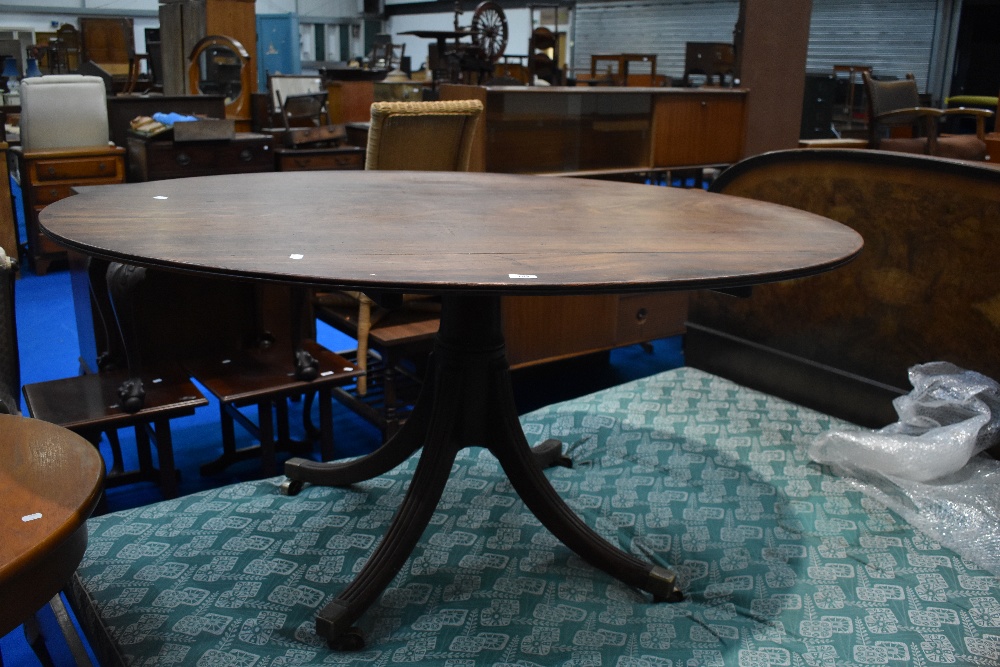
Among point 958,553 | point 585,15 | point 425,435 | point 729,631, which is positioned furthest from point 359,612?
point 585,15

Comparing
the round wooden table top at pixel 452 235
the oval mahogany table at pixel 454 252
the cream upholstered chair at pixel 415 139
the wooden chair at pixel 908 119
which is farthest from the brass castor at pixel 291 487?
the wooden chair at pixel 908 119

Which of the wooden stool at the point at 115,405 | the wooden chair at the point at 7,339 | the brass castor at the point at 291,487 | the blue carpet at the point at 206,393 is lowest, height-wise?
the blue carpet at the point at 206,393

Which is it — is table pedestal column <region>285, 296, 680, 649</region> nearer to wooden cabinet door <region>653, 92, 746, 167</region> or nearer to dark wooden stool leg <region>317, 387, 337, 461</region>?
→ dark wooden stool leg <region>317, 387, 337, 461</region>

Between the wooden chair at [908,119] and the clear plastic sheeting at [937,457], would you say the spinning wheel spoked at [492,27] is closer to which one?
the wooden chair at [908,119]

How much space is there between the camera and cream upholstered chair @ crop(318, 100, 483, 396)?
2852 millimetres

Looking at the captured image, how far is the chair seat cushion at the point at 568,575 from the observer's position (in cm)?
149

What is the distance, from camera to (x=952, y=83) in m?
10.6

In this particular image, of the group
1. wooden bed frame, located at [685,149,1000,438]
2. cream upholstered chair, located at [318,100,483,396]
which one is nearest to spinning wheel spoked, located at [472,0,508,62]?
cream upholstered chair, located at [318,100,483,396]

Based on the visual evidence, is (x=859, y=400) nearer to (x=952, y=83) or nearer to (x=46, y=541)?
(x=46, y=541)

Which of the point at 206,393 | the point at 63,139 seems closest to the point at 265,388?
the point at 206,393

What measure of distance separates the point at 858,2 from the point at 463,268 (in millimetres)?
11727

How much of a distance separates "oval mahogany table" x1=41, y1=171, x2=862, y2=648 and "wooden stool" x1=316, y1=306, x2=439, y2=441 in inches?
33.1

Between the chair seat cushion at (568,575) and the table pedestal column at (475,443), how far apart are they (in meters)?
0.07

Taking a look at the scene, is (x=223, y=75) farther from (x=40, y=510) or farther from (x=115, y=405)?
(x=40, y=510)
